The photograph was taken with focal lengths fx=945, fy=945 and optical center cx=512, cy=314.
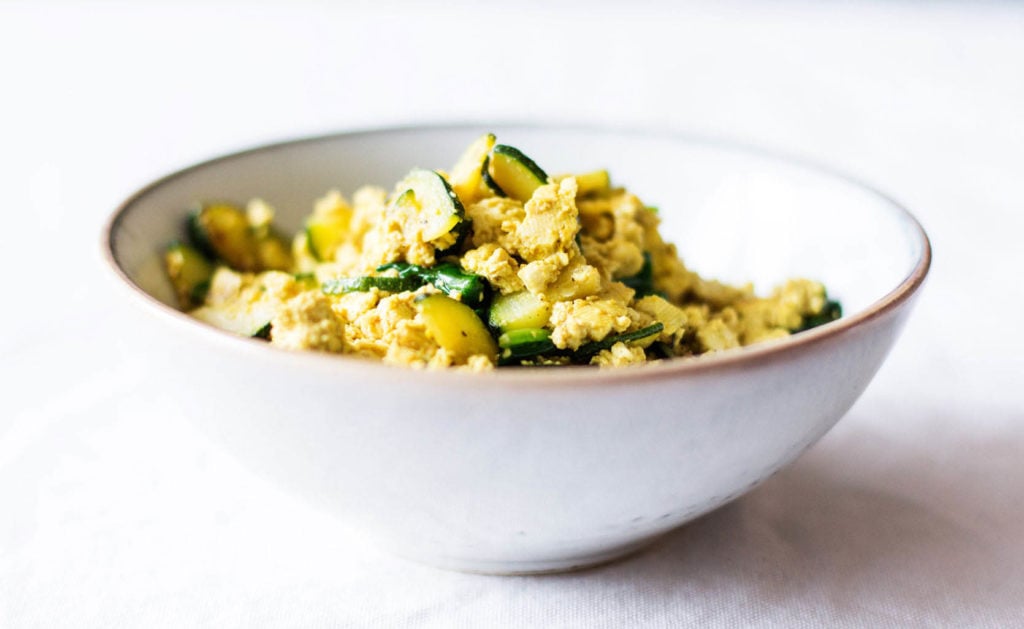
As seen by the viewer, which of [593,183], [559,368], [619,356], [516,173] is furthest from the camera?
[593,183]

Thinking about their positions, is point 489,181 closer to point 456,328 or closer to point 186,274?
point 456,328

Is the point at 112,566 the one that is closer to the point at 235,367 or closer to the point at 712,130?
the point at 235,367

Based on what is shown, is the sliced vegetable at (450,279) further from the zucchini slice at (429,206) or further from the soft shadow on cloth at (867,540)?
the soft shadow on cloth at (867,540)

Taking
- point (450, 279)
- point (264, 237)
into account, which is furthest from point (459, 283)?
point (264, 237)

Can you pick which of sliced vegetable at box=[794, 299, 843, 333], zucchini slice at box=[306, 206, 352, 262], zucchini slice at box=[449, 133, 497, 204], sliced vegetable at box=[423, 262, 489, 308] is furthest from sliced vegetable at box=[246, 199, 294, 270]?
sliced vegetable at box=[794, 299, 843, 333]

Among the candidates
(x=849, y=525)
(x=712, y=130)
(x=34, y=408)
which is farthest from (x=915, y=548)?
(x=712, y=130)

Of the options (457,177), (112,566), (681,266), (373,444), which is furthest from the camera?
(681,266)
